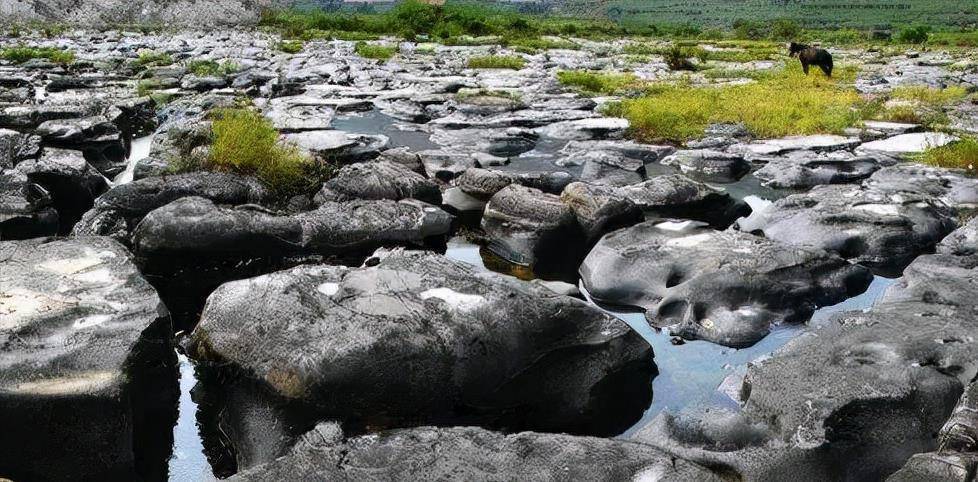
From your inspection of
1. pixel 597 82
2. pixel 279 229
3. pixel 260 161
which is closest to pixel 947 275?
pixel 279 229

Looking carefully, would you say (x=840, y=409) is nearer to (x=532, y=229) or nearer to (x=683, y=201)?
(x=532, y=229)

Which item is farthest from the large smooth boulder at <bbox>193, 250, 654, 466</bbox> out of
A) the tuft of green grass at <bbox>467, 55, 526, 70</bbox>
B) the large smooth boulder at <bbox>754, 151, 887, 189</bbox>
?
the tuft of green grass at <bbox>467, 55, 526, 70</bbox>

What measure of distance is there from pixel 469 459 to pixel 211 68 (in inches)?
632

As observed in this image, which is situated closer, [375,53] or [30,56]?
[30,56]

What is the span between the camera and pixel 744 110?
11352 millimetres

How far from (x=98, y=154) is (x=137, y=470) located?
20.9ft

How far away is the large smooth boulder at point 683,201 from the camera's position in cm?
669

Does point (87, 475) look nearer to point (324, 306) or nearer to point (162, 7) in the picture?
point (324, 306)

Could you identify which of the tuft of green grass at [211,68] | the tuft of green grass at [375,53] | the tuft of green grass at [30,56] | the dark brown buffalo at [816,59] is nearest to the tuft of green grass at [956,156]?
the dark brown buffalo at [816,59]

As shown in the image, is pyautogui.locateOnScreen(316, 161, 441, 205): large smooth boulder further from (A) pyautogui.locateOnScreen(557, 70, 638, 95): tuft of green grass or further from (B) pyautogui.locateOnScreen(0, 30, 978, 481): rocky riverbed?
(A) pyautogui.locateOnScreen(557, 70, 638, 95): tuft of green grass

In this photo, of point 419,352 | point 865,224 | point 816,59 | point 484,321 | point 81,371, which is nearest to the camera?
point 81,371

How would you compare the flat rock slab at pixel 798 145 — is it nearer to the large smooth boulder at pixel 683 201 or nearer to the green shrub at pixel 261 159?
the large smooth boulder at pixel 683 201

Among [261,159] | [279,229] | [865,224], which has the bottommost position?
[261,159]

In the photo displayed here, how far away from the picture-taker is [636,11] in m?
101
